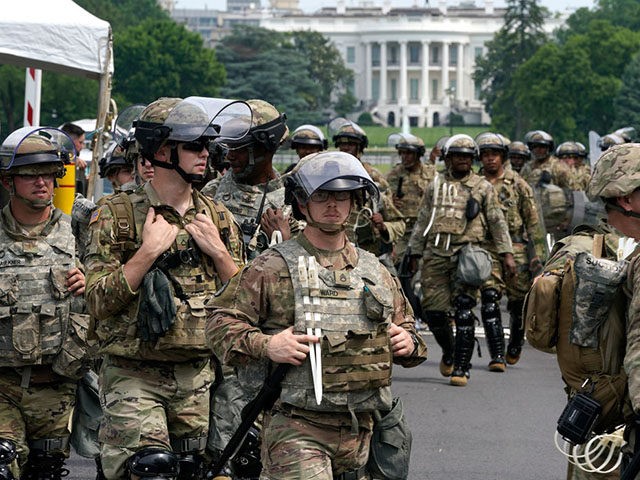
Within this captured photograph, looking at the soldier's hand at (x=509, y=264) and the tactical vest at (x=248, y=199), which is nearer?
the tactical vest at (x=248, y=199)

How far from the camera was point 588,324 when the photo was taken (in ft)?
19.5

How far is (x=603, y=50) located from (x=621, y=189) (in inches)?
3483

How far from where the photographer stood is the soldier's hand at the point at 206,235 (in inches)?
266

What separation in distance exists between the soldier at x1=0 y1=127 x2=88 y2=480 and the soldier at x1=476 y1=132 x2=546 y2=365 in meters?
7.62

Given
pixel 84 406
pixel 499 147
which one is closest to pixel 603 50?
pixel 499 147

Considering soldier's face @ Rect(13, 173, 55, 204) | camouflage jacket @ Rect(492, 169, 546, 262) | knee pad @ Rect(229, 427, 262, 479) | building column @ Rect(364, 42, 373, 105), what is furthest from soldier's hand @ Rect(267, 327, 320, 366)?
building column @ Rect(364, 42, 373, 105)

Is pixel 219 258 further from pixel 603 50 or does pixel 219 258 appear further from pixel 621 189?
pixel 603 50

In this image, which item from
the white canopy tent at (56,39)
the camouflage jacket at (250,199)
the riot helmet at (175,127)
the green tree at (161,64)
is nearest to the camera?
the riot helmet at (175,127)

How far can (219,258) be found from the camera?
677 centimetres

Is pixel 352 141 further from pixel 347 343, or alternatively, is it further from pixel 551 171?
pixel 347 343

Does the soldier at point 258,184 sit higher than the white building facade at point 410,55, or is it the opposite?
the soldier at point 258,184

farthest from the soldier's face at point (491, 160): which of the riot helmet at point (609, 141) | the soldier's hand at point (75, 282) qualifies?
the soldier's hand at point (75, 282)

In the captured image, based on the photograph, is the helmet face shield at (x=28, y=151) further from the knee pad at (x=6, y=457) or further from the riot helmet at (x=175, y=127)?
the knee pad at (x=6, y=457)

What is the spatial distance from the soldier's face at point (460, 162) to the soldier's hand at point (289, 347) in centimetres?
781
